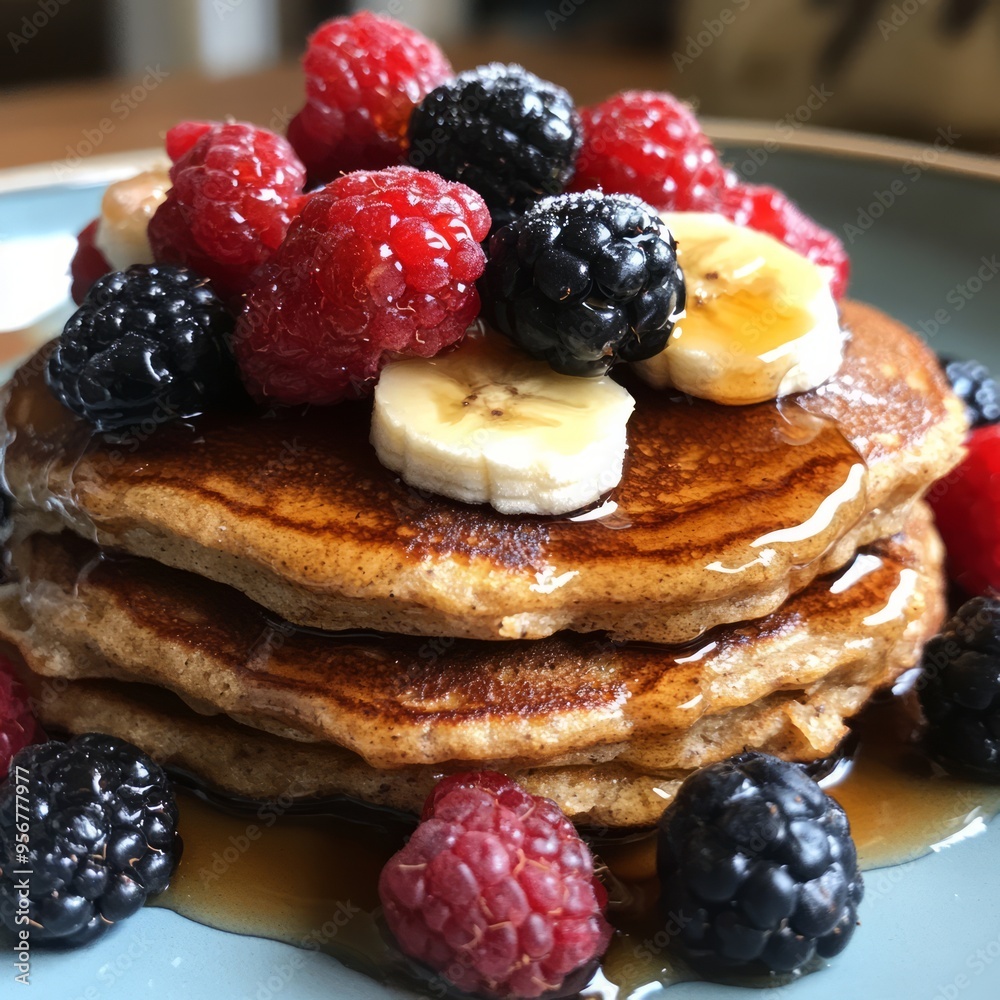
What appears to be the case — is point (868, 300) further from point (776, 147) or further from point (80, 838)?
point (80, 838)

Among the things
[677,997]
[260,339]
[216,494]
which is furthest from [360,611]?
[677,997]

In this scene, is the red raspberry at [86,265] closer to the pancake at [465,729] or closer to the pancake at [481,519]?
the pancake at [481,519]

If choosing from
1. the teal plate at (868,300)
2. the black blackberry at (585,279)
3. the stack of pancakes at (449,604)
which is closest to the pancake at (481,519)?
the stack of pancakes at (449,604)

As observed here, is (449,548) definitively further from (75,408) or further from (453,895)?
(75,408)

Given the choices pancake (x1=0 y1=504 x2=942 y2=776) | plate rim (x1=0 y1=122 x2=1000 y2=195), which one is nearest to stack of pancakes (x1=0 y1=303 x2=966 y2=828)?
pancake (x1=0 y1=504 x2=942 y2=776)

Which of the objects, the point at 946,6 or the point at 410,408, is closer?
the point at 410,408

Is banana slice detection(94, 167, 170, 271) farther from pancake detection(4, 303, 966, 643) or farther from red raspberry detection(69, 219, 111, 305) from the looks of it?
pancake detection(4, 303, 966, 643)
